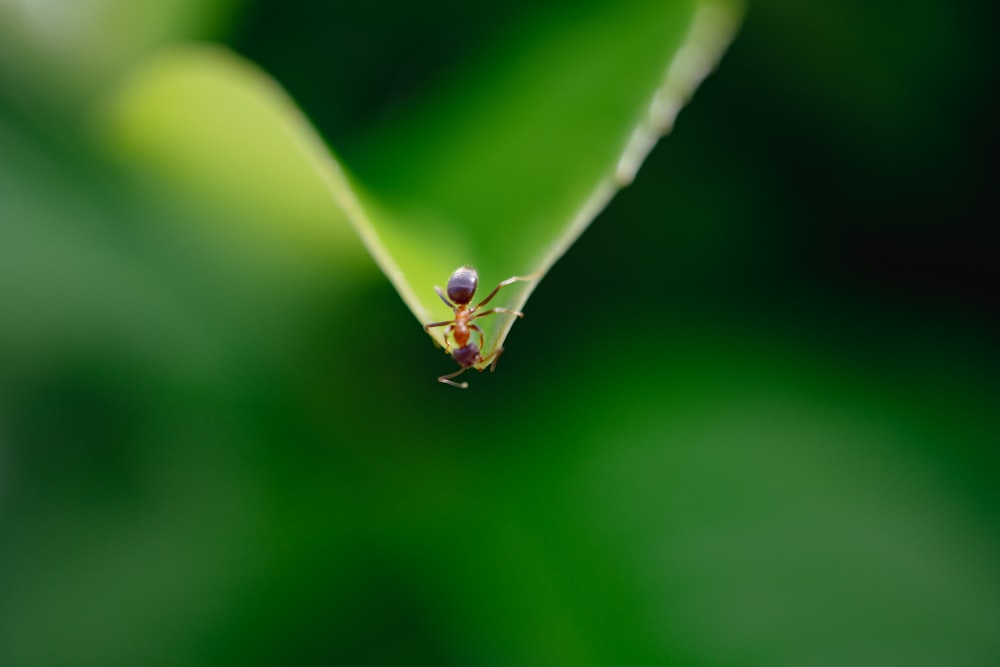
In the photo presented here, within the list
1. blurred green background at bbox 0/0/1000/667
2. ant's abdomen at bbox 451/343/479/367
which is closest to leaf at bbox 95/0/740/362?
blurred green background at bbox 0/0/1000/667

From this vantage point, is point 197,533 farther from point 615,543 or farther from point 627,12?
point 627,12

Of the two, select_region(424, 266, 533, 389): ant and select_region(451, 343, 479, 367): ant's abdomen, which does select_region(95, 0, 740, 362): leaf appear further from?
select_region(451, 343, 479, 367): ant's abdomen

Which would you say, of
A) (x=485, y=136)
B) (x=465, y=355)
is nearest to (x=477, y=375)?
(x=465, y=355)

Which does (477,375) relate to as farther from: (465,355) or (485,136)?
(485,136)

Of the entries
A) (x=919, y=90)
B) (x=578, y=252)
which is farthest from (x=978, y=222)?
(x=578, y=252)

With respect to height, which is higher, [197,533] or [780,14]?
[780,14]
